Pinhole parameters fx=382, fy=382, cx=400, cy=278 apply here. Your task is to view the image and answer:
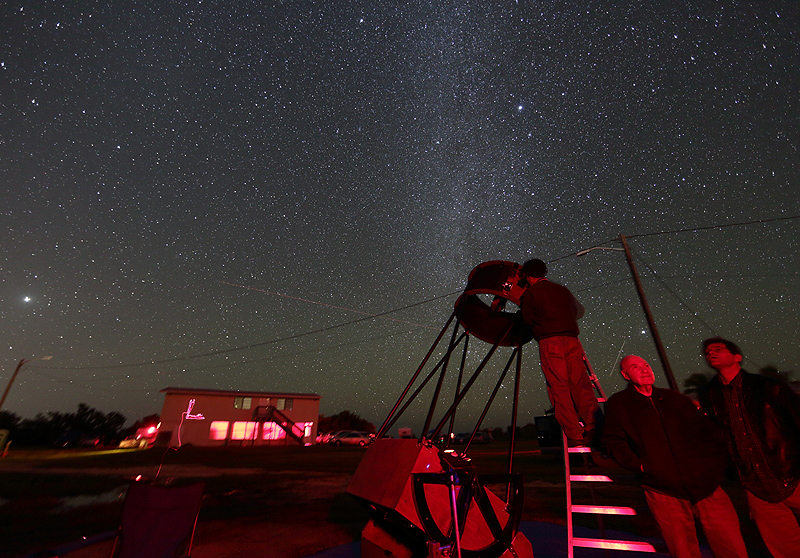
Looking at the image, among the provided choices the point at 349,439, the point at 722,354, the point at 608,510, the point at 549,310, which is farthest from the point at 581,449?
the point at 349,439

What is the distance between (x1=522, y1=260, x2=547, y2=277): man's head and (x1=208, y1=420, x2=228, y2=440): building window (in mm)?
35858

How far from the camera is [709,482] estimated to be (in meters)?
2.64

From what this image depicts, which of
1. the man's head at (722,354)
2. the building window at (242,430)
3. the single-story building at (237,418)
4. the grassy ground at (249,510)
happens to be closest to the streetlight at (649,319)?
the grassy ground at (249,510)

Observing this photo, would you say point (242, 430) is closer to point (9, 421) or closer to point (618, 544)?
point (9, 421)

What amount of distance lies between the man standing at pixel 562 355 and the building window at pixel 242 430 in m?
35.7

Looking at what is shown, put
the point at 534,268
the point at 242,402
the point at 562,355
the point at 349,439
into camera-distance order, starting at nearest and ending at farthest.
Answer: the point at 562,355 → the point at 534,268 → the point at 349,439 → the point at 242,402

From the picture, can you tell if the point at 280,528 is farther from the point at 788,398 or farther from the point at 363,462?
the point at 788,398

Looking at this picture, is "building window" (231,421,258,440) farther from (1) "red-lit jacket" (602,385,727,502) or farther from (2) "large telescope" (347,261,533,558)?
(1) "red-lit jacket" (602,385,727,502)

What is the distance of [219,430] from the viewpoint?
32.8 m

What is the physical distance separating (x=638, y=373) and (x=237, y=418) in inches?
1432

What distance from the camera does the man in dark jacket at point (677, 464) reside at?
2645mm

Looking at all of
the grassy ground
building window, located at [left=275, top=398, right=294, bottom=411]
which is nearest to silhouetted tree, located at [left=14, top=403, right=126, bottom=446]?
building window, located at [left=275, top=398, right=294, bottom=411]

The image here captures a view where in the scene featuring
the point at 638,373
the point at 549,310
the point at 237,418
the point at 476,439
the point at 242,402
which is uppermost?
the point at 242,402

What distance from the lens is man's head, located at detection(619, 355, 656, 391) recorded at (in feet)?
10.0
